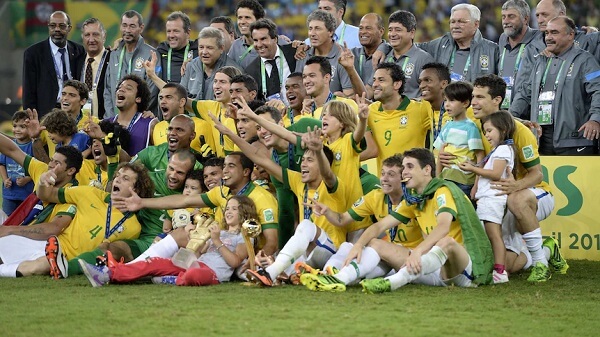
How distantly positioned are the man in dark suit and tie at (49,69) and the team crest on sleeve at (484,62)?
4753 millimetres

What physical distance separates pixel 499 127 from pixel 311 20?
2961 millimetres

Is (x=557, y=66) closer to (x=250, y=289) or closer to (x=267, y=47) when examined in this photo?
(x=267, y=47)

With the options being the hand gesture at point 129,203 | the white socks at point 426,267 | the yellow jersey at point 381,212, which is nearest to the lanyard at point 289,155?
the yellow jersey at point 381,212

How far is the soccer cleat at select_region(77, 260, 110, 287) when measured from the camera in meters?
7.53

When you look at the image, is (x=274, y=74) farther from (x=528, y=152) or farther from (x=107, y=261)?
(x=107, y=261)

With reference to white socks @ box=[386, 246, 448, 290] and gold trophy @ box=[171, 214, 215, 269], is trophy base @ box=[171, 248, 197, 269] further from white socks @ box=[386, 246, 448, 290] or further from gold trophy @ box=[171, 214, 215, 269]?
white socks @ box=[386, 246, 448, 290]

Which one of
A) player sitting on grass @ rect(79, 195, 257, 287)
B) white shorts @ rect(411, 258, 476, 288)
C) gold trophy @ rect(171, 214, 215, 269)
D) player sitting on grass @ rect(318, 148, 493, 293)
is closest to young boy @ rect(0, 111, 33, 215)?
player sitting on grass @ rect(79, 195, 257, 287)

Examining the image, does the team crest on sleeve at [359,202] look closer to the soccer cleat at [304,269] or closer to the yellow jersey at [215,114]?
the soccer cleat at [304,269]

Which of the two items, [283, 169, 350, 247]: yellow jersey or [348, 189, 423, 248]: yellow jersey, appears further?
[283, 169, 350, 247]: yellow jersey

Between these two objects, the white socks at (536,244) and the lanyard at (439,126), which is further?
the lanyard at (439,126)

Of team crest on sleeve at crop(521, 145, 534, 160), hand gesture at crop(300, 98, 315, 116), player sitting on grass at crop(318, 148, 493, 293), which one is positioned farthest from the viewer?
hand gesture at crop(300, 98, 315, 116)

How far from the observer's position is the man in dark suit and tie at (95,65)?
11.9 meters

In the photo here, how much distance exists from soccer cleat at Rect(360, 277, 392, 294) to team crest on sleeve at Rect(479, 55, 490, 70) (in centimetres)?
364

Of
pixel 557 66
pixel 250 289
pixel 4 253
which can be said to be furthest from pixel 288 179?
pixel 557 66
